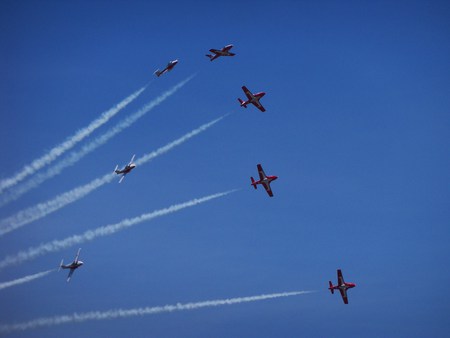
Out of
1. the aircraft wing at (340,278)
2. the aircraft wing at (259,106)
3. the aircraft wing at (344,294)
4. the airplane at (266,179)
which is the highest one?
the aircraft wing at (259,106)

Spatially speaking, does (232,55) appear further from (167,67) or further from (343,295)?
(343,295)

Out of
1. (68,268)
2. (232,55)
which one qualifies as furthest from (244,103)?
(68,268)

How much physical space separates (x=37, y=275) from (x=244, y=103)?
59.8m

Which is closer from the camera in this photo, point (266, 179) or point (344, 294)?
point (266, 179)

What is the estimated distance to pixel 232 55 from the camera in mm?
136000

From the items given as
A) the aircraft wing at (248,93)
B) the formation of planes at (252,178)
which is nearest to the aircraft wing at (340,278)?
the formation of planes at (252,178)

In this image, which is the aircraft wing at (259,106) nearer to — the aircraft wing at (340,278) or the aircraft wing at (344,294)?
the aircraft wing at (340,278)

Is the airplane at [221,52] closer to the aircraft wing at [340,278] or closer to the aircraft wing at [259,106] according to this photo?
the aircraft wing at [259,106]

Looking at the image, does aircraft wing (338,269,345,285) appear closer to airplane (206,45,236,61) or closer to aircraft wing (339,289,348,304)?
aircraft wing (339,289,348,304)

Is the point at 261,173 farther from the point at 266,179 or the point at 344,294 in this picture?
the point at 344,294

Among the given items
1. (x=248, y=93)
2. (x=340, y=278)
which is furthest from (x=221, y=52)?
(x=340, y=278)

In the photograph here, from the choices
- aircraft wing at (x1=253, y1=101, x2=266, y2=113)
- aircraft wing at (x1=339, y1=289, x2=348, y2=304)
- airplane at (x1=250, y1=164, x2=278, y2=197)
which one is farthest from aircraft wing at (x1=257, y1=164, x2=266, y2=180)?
aircraft wing at (x1=339, y1=289, x2=348, y2=304)

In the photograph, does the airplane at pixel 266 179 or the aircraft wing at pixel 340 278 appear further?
the aircraft wing at pixel 340 278

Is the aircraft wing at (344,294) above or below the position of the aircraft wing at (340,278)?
below
